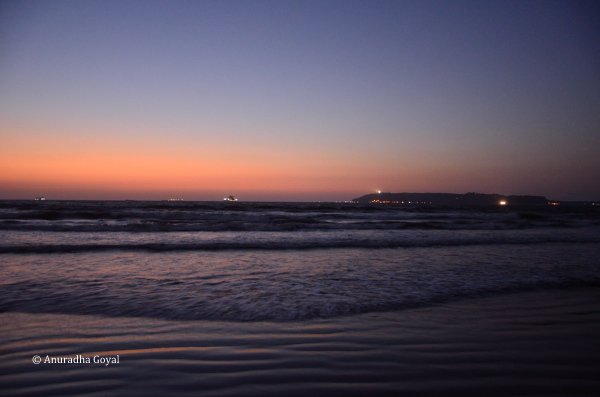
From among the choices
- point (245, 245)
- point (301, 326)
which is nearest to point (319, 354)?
point (301, 326)

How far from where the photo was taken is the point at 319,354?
3.44 metres

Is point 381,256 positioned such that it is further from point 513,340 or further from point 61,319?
point 61,319

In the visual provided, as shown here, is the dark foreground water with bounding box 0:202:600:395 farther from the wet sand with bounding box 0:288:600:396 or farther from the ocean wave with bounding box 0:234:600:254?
the ocean wave with bounding box 0:234:600:254

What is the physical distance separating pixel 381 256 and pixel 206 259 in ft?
16.5

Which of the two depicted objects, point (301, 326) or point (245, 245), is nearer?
point (301, 326)

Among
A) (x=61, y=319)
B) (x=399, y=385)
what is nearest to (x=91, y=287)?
(x=61, y=319)

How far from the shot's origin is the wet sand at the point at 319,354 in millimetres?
2807

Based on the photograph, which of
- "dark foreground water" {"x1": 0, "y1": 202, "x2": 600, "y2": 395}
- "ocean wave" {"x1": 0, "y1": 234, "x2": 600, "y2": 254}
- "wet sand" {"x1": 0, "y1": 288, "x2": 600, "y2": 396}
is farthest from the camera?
"ocean wave" {"x1": 0, "y1": 234, "x2": 600, "y2": 254}

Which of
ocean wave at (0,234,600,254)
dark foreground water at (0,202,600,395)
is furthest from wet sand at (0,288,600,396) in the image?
ocean wave at (0,234,600,254)

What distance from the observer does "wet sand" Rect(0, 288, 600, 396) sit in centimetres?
281

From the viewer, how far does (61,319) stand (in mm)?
4613

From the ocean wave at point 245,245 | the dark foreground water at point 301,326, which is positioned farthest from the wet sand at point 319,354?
the ocean wave at point 245,245

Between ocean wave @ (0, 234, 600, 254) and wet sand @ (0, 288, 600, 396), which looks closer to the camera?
wet sand @ (0, 288, 600, 396)

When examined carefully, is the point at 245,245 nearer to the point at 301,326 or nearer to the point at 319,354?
the point at 301,326
